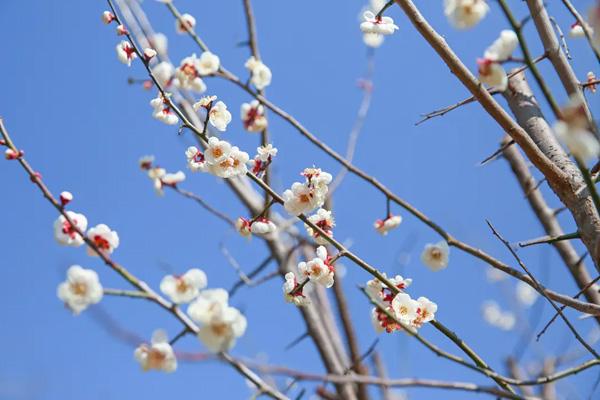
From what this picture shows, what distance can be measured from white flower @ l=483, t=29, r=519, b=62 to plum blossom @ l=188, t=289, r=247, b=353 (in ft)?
2.61

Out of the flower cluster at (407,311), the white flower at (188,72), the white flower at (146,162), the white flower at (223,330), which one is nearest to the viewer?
the white flower at (223,330)

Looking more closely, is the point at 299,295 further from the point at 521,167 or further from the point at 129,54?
the point at 521,167

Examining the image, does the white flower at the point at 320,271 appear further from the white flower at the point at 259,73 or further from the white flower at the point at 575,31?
the white flower at the point at 259,73

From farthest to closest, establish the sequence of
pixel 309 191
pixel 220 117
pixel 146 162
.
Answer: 1. pixel 146 162
2. pixel 220 117
3. pixel 309 191

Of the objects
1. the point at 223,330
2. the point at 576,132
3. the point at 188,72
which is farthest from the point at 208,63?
the point at 576,132

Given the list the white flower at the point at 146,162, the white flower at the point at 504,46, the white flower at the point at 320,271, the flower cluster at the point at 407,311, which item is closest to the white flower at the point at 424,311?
the flower cluster at the point at 407,311

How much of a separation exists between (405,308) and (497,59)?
0.71 m

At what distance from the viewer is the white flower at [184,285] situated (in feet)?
4.17

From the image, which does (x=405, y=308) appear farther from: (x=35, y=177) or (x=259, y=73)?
(x=259, y=73)

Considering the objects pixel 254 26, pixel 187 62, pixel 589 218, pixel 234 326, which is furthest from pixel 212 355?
pixel 254 26

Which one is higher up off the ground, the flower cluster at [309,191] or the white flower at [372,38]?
the white flower at [372,38]

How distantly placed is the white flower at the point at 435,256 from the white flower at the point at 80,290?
1.08 meters

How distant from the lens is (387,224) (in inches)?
83.7

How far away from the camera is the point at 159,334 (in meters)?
1.27
